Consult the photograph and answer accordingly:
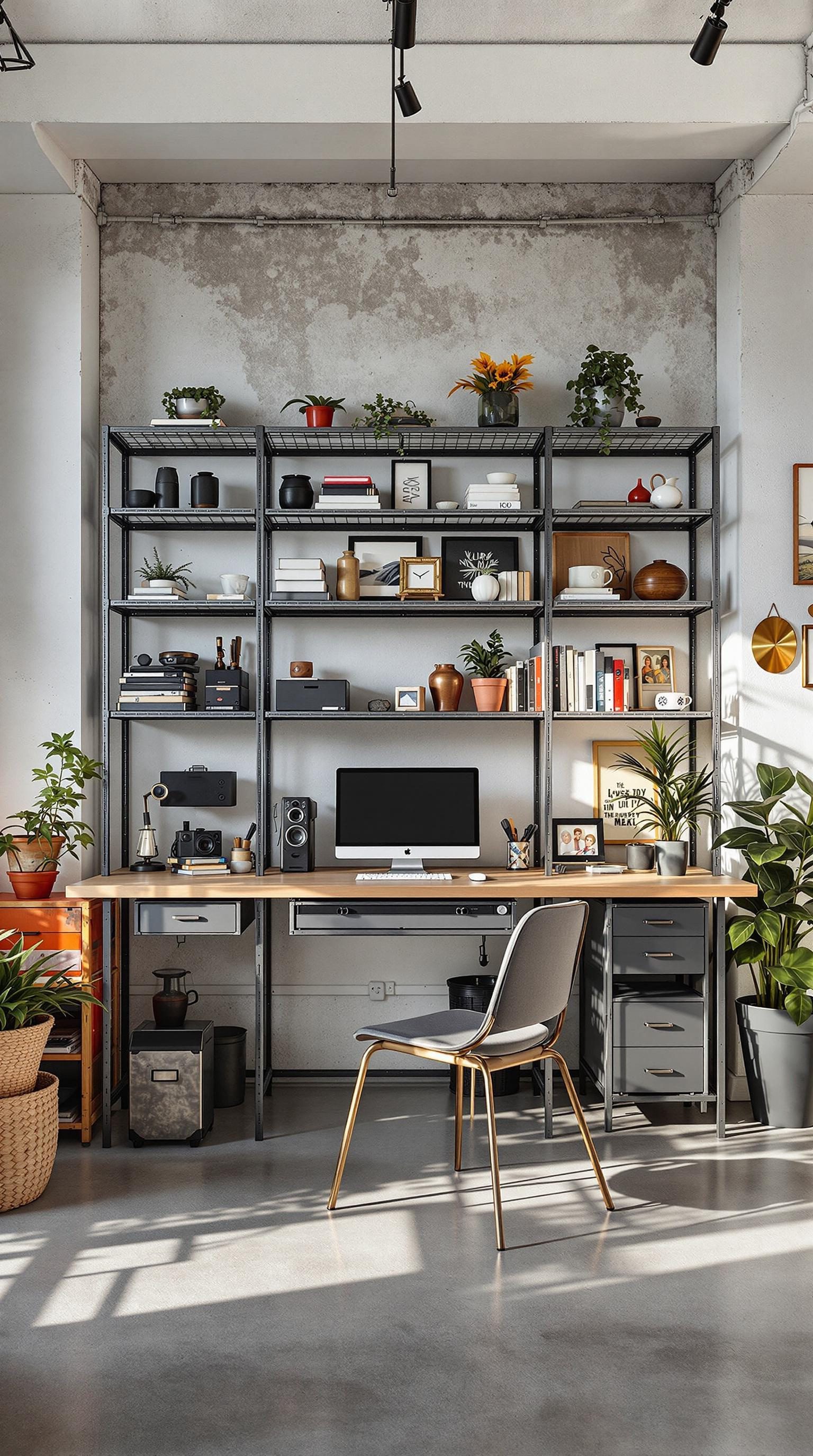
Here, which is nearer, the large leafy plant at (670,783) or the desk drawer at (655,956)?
the desk drawer at (655,956)

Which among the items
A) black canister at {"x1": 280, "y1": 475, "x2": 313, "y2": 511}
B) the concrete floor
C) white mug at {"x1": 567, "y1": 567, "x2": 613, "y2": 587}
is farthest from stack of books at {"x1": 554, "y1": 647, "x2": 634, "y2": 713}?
the concrete floor

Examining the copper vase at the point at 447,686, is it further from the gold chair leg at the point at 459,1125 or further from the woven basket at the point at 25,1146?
the woven basket at the point at 25,1146

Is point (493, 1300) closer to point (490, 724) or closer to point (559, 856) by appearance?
point (559, 856)

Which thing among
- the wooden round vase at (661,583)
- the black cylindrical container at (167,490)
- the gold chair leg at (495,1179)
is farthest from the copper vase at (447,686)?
the gold chair leg at (495,1179)

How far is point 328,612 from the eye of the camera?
4.53m

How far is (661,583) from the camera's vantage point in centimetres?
445

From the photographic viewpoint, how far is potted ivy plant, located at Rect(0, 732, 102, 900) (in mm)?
4031

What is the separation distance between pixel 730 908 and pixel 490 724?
122 cm

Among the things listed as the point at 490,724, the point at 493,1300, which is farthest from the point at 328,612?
the point at 493,1300

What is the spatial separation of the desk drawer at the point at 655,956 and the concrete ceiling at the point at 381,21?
329 centimetres

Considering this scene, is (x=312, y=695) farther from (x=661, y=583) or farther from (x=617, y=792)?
(x=661, y=583)

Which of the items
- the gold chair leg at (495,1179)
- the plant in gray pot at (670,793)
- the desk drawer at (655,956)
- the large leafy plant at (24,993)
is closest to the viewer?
the gold chair leg at (495,1179)

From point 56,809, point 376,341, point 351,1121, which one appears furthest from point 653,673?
point 56,809

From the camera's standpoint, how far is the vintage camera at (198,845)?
14.1 feet
